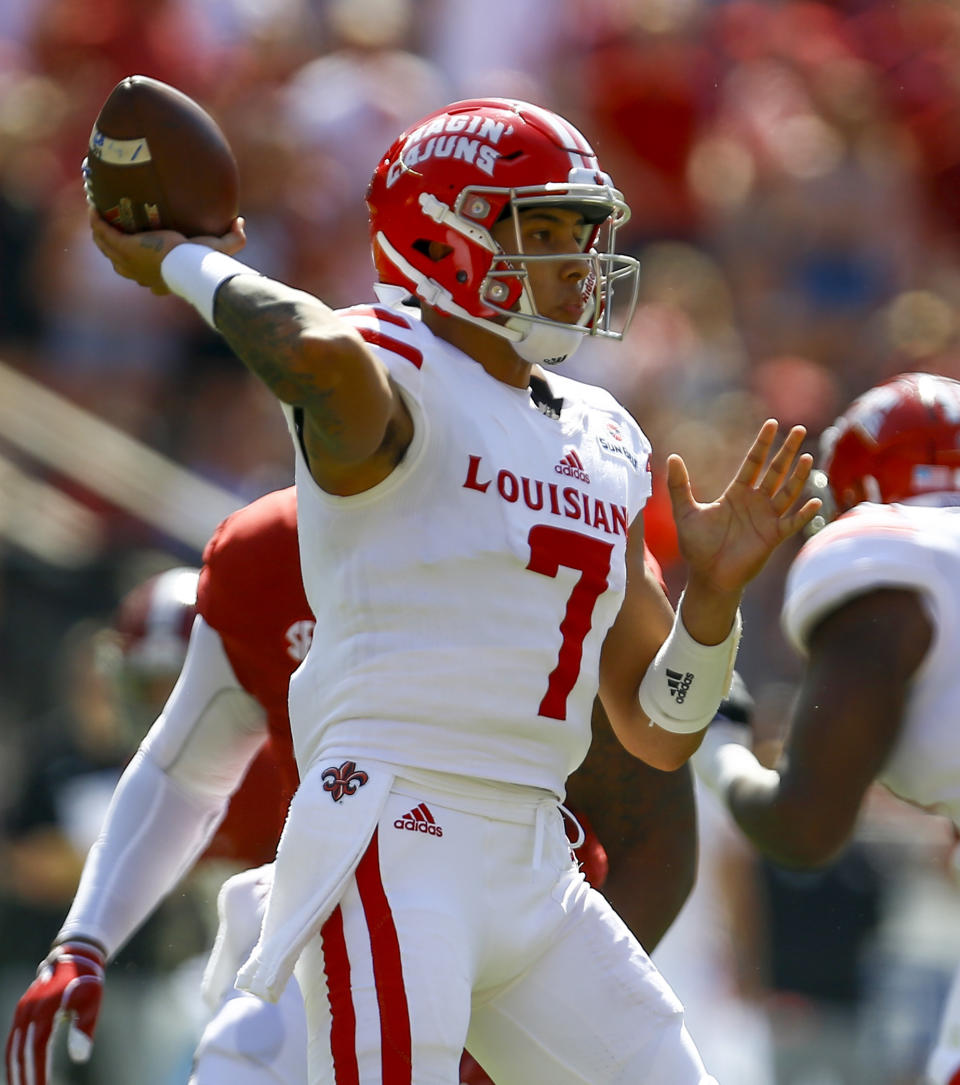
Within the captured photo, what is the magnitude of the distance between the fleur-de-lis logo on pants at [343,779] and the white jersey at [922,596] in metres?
1.13

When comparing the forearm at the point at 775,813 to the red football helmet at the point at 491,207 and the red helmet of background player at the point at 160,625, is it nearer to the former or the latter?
the red football helmet at the point at 491,207

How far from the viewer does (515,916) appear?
8.28ft

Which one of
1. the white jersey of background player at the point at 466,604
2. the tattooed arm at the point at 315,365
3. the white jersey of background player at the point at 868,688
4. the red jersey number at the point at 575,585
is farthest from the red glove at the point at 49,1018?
the white jersey of background player at the point at 868,688

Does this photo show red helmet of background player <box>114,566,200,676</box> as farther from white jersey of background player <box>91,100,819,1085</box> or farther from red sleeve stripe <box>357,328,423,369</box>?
red sleeve stripe <box>357,328,423,369</box>

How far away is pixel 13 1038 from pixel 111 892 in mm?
293

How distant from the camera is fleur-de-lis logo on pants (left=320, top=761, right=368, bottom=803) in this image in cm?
249

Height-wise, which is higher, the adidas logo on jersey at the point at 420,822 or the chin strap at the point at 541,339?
the chin strap at the point at 541,339

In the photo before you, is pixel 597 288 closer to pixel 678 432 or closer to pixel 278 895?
pixel 278 895

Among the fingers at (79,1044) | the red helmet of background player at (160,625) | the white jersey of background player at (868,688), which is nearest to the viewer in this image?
the fingers at (79,1044)

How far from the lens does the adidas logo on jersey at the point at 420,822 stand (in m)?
2.47

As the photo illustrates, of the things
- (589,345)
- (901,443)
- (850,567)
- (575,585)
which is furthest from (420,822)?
(589,345)

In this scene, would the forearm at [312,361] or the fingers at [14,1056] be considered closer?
the forearm at [312,361]

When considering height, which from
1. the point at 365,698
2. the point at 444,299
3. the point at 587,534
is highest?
the point at 444,299

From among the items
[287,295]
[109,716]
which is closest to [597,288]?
[287,295]
